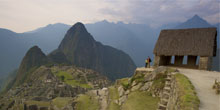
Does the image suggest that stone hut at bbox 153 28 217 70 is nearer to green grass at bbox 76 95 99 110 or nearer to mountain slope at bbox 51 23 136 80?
green grass at bbox 76 95 99 110

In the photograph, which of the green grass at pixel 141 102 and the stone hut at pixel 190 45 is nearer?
the green grass at pixel 141 102

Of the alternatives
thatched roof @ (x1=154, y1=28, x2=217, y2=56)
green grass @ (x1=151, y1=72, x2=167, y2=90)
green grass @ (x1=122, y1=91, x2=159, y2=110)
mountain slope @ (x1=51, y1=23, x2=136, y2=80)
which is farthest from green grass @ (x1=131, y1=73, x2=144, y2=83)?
mountain slope @ (x1=51, y1=23, x2=136, y2=80)

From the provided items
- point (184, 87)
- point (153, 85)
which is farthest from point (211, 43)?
point (184, 87)

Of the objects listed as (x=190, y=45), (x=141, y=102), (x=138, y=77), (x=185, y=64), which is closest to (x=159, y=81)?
(x=141, y=102)

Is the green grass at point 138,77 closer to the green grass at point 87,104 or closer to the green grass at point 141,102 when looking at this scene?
the green grass at point 141,102

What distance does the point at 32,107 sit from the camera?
90.2 ft

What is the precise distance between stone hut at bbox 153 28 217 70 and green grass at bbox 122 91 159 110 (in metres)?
6.74

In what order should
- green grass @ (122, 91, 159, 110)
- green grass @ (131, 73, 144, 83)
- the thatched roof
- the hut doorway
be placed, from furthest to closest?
the hut doorway < the thatched roof < green grass @ (131, 73, 144, 83) < green grass @ (122, 91, 159, 110)

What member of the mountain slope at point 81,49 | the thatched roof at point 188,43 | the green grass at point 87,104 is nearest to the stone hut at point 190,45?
the thatched roof at point 188,43

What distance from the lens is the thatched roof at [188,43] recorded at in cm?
1780

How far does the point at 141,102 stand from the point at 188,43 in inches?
457

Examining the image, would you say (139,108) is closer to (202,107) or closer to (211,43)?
(202,107)

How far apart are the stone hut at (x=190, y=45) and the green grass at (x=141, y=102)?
265 inches

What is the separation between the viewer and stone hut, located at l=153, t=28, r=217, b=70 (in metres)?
17.7
